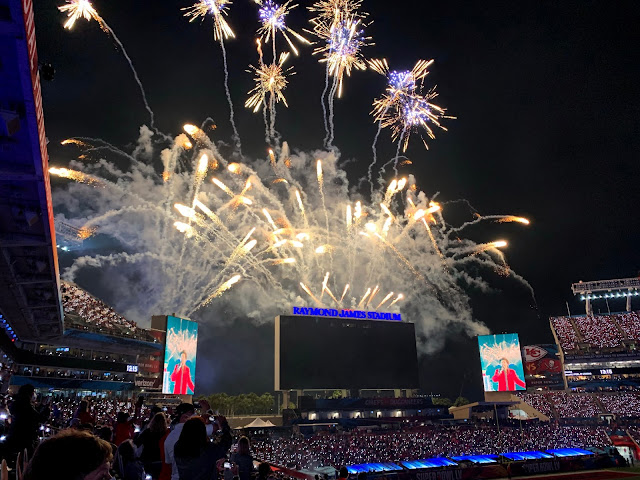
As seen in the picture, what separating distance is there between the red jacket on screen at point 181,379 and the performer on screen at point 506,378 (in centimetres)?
4003

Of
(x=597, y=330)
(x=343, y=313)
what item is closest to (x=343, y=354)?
(x=343, y=313)

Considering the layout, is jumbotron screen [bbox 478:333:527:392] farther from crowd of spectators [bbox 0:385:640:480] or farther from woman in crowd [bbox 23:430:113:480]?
woman in crowd [bbox 23:430:113:480]

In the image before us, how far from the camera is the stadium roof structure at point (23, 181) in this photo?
31.6ft

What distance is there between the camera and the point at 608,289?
258 feet

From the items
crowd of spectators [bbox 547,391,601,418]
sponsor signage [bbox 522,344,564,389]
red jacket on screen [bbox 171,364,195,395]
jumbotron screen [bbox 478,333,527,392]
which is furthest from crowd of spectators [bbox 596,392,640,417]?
red jacket on screen [bbox 171,364,195,395]

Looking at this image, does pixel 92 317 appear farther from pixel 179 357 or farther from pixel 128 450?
pixel 128 450

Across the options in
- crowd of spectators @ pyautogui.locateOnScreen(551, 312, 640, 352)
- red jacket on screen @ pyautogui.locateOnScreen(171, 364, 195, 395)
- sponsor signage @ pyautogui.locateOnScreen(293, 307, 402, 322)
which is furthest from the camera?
crowd of spectators @ pyautogui.locateOnScreen(551, 312, 640, 352)

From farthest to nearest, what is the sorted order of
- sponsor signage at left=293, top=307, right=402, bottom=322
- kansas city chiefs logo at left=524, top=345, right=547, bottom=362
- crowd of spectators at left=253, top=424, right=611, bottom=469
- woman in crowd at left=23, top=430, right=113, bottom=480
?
1. kansas city chiefs logo at left=524, top=345, right=547, bottom=362
2. sponsor signage at left=293, top=307, right=402, bottom=322
3. crowd of spectators at left=253, top=424, right=611, bottom=469
4. woman in crowd at left=23, top=430, right=113, bottom=480

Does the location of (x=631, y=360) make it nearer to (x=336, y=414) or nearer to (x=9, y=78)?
(x=336, y=414)

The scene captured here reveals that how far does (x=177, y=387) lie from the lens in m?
51.0

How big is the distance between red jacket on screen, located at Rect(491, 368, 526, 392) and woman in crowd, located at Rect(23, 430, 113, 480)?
219 feet

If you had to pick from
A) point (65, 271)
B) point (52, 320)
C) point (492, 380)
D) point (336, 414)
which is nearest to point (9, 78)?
point (52, 320)

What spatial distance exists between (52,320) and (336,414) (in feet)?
112

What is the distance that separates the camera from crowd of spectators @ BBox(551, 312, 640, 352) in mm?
68500
